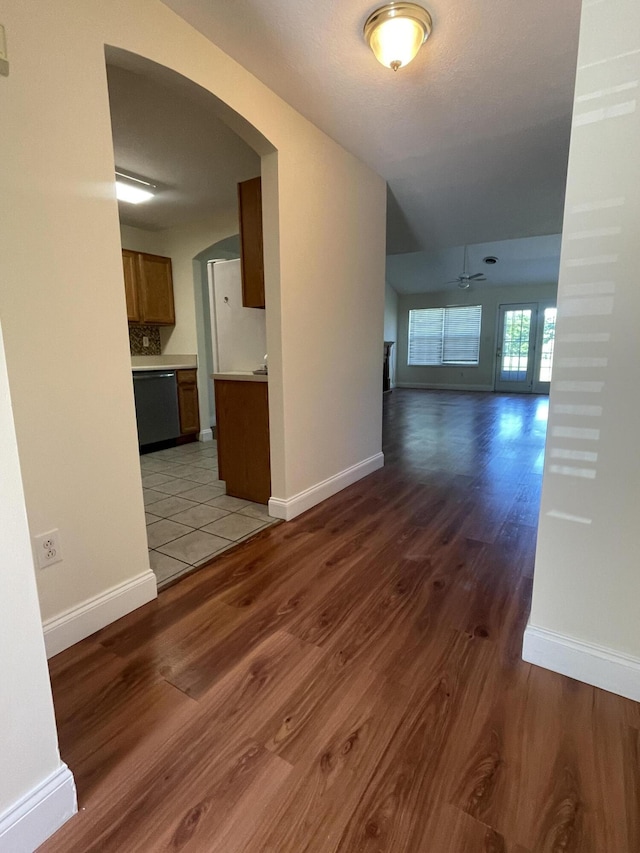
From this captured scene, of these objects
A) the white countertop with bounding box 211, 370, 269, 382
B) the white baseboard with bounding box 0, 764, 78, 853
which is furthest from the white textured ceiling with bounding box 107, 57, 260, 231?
the white baseboard with bounding box 0, 764, 78, 853

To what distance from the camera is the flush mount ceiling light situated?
5.35 feet

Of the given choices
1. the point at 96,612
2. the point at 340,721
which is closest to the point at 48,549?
the point at 96,612

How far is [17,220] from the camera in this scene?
4.19ft

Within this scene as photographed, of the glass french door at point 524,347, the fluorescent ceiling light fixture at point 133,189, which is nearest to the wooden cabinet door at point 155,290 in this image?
the fluorescent ceiling light fixture at point 133,189

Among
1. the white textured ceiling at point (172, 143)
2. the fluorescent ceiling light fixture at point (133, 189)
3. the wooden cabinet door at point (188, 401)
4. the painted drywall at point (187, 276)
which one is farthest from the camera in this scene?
the wooden cabinet door at point (188, 401)

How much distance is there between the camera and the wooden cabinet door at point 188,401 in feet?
15.0

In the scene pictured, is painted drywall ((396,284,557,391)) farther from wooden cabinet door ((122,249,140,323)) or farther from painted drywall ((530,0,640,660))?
painted drywall ((530,0,640,660))

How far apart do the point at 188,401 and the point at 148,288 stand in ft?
4.17

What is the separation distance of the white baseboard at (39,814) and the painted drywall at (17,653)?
0.06 ft

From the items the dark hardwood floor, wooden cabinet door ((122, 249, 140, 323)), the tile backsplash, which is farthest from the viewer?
the tile backsplash

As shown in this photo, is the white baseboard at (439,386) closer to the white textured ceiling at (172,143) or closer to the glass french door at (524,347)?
the glass french door at (524,347)

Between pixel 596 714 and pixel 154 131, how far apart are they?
3539 millimetres

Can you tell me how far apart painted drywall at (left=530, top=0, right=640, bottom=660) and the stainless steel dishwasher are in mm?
3721

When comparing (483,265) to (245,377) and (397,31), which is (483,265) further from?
(397,31)
